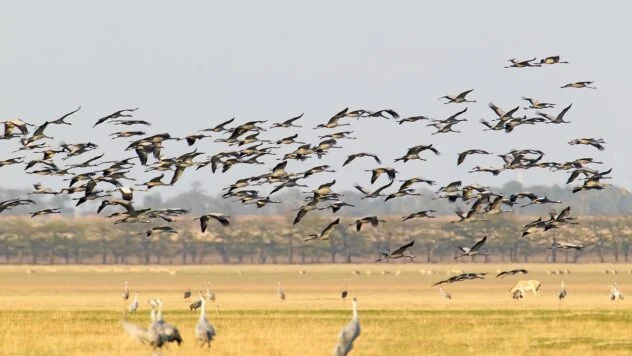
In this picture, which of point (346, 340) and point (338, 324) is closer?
point (346, 340)

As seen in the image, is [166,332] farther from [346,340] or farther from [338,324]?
[338,324]

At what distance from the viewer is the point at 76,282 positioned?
128 metres

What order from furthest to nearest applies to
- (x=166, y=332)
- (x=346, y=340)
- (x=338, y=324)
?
1. (x=338, y=324)
2. (x=166, y=332)
3. (x=346, y=340)

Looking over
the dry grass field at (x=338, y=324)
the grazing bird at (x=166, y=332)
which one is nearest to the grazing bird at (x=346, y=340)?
the grazing bird at (x=166, y=332)

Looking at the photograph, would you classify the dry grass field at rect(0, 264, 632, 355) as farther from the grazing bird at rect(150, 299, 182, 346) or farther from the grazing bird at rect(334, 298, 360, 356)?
the grazing bird at rect(334, 298, 360, 356)

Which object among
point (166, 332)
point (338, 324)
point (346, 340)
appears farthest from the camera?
point (338, 324)

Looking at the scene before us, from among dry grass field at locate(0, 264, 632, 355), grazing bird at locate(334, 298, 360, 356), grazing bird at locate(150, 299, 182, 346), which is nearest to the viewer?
grazing bird at locate(334, 298, 360, 356)

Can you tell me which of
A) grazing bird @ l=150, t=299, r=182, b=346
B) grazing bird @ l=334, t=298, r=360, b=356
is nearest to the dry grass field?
grazing bird @ l=150, t=299, r=182, b=346

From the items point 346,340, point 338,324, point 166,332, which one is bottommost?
point 346,340

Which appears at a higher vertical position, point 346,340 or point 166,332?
point 166,332

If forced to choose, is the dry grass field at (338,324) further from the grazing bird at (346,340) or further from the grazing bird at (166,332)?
the grazing bird at (346,340)

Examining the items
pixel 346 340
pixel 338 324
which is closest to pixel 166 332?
pixel 346 340

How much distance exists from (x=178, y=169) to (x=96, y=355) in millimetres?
8256

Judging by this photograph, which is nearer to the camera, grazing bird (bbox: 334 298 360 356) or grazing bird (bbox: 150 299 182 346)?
grazing bird (bbox: 334 298 360 356)
